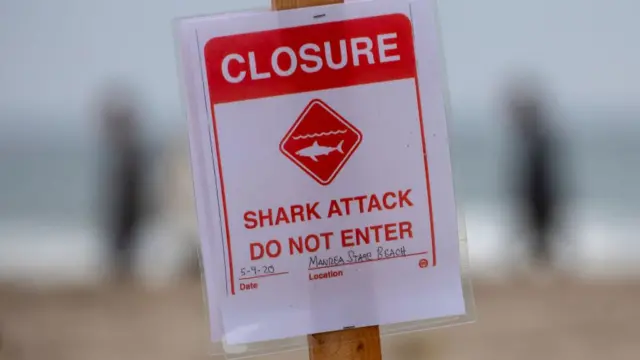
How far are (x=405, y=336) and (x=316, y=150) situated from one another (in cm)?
413

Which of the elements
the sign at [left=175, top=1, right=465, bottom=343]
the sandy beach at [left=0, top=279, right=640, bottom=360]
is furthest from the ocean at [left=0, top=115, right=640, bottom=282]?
the sandy beach at [left=0, top=279, right=640, bottom=360]

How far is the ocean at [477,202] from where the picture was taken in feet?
35.5

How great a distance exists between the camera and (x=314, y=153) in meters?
1.12

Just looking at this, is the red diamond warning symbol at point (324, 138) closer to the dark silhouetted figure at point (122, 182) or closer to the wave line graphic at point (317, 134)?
the wave line graphic at point (317, 134)

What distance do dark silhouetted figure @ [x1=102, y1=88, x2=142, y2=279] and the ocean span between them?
203 mm

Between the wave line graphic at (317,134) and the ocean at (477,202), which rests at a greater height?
the wave line graphic at (317,134)

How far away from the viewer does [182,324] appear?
276 inches

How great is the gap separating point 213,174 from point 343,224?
15 cm

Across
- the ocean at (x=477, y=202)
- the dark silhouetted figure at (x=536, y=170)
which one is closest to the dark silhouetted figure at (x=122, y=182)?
the ocean at (x=477, y=202)

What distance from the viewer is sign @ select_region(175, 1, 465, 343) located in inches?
44.1

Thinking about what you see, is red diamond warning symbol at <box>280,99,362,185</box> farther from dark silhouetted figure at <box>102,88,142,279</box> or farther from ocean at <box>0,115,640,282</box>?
dark silhouetted figure at <box>102,88,142,279</box>

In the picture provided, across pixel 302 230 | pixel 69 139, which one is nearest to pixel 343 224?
pixel 302 230

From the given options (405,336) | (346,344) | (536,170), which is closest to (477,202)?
(536,170)

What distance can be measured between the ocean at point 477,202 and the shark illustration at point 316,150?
0.40ft
